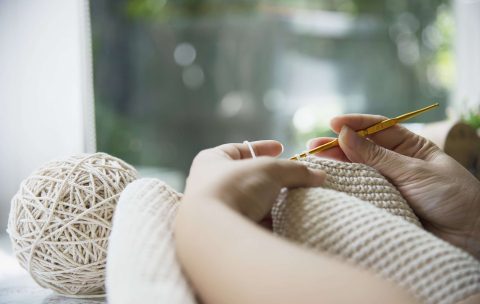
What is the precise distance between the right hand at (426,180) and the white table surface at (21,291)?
1.53ft

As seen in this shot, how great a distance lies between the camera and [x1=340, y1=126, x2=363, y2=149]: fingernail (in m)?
0.74

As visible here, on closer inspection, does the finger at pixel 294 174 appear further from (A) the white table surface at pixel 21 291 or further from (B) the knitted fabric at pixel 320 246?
(A) the white table surface at pixel 21 291

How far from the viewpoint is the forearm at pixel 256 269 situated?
44cm

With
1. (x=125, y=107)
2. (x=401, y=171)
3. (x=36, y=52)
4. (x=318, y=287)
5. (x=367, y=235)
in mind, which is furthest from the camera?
(x=125, y=107)

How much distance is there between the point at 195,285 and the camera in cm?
51

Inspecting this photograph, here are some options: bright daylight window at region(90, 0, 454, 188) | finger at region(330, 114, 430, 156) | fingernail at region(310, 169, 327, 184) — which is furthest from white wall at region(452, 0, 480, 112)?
fingernail at region(310, 169, 327, 184)

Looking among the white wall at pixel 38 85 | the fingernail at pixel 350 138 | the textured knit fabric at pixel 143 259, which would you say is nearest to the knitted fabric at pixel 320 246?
the textured knit fabric at pixel 143 259

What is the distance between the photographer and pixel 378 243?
0.55m

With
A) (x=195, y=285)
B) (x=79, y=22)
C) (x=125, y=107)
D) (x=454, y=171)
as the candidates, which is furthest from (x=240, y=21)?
(x=195, y=285)

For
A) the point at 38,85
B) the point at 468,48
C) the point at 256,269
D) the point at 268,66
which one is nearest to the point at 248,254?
the point at 256,269

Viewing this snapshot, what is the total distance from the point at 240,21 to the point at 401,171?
4190 millimetres

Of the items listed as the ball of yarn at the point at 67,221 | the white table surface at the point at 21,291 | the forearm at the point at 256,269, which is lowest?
the white table surface at the point at 21,291

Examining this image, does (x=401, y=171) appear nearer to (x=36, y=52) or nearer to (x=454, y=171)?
(x=454, y=171)

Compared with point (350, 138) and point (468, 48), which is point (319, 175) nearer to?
point (350, 138)
